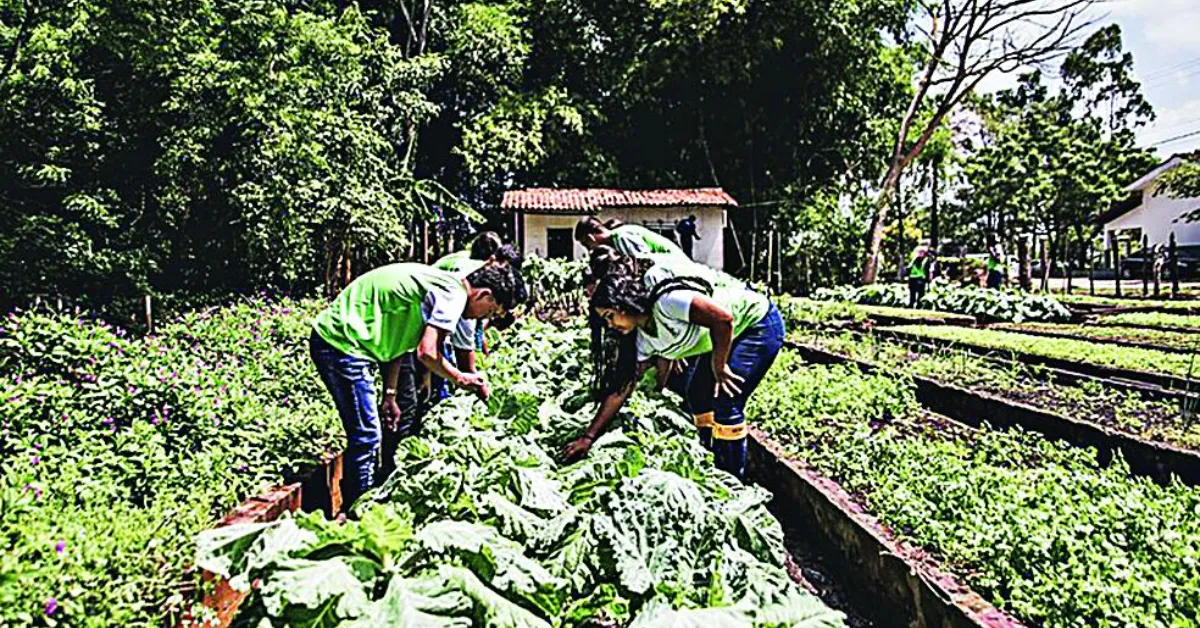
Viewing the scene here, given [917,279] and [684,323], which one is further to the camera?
[917,279]

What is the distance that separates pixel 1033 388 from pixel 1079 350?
206cm

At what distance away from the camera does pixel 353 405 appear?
466cm

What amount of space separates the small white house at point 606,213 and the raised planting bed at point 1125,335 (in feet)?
35.7

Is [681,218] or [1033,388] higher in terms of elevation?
[681,218]

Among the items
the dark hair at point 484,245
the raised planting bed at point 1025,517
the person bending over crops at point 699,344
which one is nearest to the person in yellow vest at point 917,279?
the raised planting bed at point 1025,517

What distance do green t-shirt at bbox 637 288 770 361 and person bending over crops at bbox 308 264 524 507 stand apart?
0.71 m

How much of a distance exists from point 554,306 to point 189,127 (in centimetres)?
580

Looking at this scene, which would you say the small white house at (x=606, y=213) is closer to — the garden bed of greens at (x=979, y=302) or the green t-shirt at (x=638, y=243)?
the garden bed of greens at (x=979, y=302)

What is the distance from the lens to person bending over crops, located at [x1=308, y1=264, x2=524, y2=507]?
4.54 meters

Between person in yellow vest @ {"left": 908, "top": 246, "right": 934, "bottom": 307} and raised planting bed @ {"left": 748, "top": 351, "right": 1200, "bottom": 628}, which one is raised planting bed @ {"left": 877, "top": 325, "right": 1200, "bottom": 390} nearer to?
raised planting bed @ {"left": 748, "top": 351, "right": 1200, "bottom": 628}

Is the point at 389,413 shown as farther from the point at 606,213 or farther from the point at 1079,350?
the point at 606,213

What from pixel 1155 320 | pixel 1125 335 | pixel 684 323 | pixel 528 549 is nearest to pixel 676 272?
pixel 684 323

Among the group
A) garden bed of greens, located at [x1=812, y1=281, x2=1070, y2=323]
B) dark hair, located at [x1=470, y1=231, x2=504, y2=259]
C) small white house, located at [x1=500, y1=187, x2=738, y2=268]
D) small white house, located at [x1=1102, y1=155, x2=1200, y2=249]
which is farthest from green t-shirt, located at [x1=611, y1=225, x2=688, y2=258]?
small white house, located at [x1=1102, y1=155, x2=1200, y2=249]

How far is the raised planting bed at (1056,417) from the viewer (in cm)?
545
